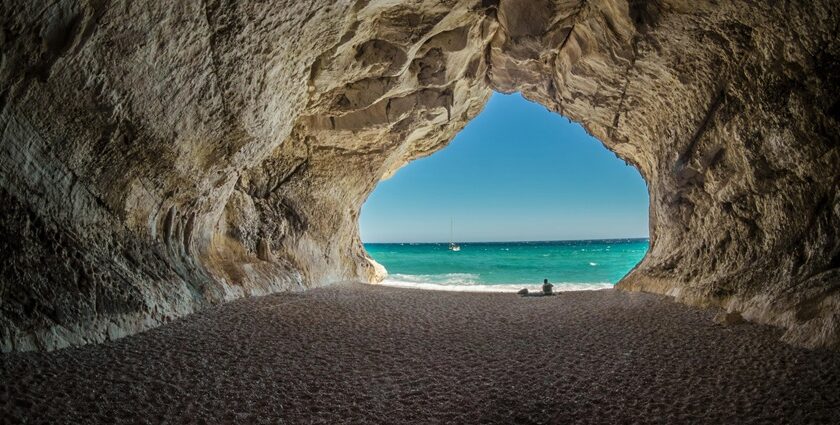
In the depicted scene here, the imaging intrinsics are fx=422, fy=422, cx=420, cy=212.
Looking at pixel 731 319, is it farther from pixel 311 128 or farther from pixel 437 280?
pixel 437 280

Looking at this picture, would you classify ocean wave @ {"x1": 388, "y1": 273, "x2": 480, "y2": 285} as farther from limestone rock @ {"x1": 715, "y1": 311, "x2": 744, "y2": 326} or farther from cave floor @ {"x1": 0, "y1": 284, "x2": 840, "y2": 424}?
limestone rock @ {"x1": 715, "y1": 311, "x2": 744, "y2": 326}

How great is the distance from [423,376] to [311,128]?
10.6 meters

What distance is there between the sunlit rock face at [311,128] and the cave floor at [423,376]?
764 millimetres

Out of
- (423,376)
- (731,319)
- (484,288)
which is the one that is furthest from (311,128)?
(484,288)

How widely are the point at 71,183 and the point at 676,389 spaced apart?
7.72 meters

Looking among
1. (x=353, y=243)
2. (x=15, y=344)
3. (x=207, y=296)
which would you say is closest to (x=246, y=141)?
(x=207, y=296)

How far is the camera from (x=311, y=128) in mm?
13766

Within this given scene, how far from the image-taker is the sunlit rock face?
16.6 ft

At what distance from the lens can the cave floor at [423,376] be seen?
12.0 ft

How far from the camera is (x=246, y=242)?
12.0 m

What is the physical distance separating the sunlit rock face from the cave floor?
0.76 meters

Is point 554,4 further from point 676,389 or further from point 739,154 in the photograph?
point 676,389

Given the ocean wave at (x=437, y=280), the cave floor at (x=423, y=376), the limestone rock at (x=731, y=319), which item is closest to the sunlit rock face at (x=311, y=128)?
the limestone rock at (x=731, y=319)

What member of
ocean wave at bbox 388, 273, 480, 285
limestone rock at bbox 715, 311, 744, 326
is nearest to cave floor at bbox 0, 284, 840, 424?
limestone rock at bbox 715, 311, 744, 326
